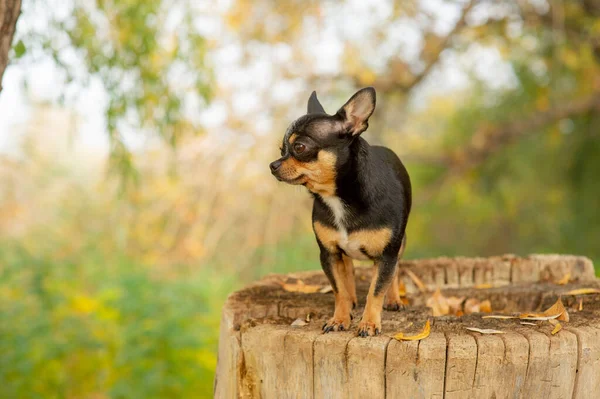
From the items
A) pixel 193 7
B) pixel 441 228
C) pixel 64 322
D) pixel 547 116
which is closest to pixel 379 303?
pixel 193 7

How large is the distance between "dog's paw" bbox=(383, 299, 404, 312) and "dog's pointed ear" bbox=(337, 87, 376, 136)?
43.0 inches

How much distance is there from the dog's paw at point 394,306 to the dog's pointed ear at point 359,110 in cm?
109

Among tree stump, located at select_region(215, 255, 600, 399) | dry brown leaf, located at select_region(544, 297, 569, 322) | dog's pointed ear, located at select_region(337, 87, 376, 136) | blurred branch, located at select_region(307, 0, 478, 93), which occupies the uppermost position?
blurred branch, located at select_region(307, 0, 478, 93)

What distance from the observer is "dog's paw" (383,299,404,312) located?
363 centimetres

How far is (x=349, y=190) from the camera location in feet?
9.96

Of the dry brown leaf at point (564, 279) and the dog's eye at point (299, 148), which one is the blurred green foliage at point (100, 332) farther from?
the dog's eye at point (299, 148)

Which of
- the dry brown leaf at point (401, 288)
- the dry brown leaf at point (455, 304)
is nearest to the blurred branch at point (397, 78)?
the dry brown leaf at point (401, 288)

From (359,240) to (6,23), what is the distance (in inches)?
80.4

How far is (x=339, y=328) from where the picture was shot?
121 inches

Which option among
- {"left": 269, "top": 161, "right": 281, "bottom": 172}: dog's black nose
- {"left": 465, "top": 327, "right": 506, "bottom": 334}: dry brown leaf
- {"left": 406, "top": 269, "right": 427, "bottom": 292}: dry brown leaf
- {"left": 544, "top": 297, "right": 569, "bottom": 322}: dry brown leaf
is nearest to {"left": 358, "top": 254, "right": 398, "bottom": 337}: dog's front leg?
{"left": 465, "top": 327, "right": 506, "bottom": 334}: dry brown leaf

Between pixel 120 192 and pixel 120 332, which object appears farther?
pixel 120 332

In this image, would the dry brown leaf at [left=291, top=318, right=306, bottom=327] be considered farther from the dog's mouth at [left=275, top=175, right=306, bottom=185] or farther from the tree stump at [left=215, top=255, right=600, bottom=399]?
the dog's mouth at [left=275, top=175, right=306, bottom=185]

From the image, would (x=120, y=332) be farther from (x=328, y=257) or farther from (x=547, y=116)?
(x=547, y=116)

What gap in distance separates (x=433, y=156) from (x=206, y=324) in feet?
16.3
